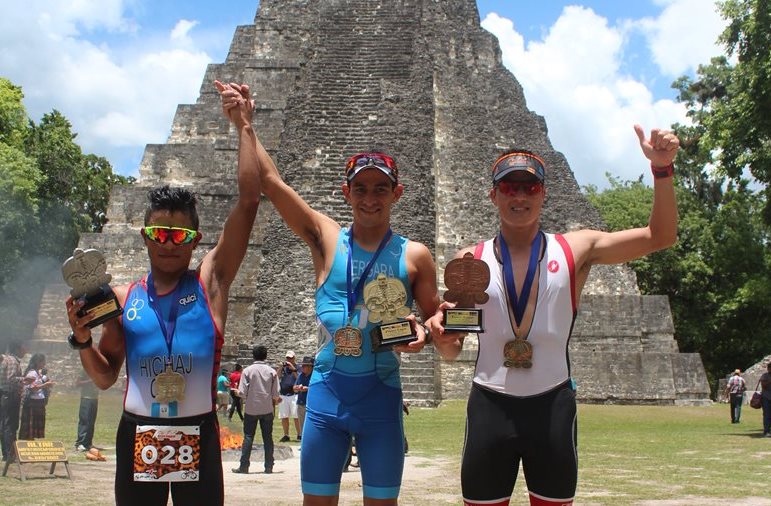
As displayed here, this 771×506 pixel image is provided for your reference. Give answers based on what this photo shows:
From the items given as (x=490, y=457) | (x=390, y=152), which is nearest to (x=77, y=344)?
(x=490, y=457)

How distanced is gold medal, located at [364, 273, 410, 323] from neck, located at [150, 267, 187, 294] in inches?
29.0

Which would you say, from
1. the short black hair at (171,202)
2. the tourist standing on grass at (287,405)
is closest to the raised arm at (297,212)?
the short black hair at (171,202)

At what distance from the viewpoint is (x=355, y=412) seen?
12.7ft

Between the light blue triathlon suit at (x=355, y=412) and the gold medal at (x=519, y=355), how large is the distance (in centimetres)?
47

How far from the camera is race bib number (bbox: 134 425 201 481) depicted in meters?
3.53

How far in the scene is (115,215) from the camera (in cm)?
2441

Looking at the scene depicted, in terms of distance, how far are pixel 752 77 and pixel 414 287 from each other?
12975 millimetres

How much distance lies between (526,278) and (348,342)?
748 millimetres

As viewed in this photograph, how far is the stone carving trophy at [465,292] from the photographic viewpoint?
370 cm

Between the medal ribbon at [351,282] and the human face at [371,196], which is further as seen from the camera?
the human face at [371,196]

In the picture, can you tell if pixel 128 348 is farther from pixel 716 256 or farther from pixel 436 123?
pixel 716 256

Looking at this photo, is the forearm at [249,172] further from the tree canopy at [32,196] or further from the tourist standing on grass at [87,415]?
the tree canopy at [32,196]

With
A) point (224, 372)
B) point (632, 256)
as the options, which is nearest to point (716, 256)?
point (224, 372)

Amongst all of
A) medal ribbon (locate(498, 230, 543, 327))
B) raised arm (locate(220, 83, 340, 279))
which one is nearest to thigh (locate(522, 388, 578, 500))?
medal ribbon (locate(498, 230, 543, 327))
